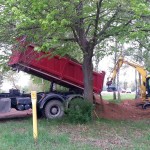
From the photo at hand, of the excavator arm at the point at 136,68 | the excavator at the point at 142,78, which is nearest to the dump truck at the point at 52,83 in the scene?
the excavator arm at the point at 136,68

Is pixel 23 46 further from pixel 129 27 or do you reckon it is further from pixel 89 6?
pixel 129 27

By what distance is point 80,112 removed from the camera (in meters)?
12.2

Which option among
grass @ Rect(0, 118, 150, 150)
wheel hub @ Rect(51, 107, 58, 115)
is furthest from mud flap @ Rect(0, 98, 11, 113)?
grass @ Rect(0, 118, 150, 150)

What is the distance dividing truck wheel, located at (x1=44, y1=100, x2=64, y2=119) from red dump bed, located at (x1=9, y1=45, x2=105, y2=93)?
110 centimetres

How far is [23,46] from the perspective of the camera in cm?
1188

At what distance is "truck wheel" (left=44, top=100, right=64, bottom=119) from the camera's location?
47.9ft

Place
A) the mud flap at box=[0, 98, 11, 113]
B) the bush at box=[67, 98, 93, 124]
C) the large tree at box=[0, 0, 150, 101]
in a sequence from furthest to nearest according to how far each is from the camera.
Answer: the mud flap at box=[0, 98, 11, 113] < the bush at box=[67, 98, 93, 124] < the large tree at box=[0, 0, 150, 101]

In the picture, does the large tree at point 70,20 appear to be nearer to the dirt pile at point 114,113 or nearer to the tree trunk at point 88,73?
the tree trunk at point 88,73

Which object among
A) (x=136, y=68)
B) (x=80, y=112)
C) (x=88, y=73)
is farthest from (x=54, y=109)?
(x=136, y=68)

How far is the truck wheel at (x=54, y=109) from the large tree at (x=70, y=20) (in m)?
2.64

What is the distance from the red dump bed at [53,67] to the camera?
13430 millimetres

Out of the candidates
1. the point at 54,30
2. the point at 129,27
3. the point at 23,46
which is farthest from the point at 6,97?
the point at 129,27

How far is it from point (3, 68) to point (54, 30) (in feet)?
16.6

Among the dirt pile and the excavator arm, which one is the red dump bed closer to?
the dirt pile
